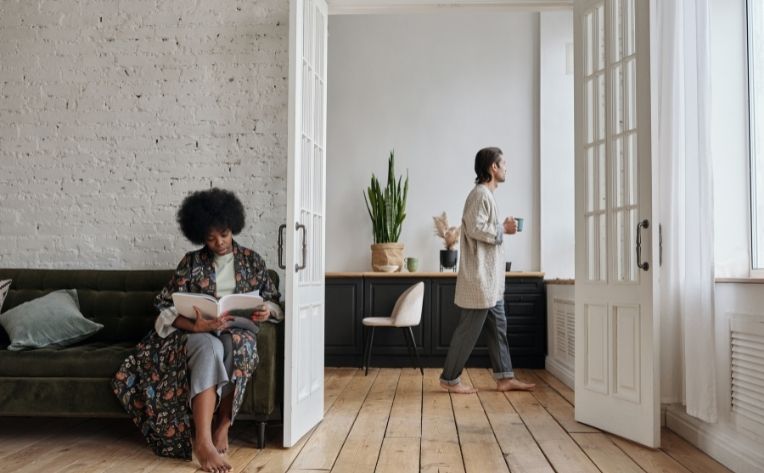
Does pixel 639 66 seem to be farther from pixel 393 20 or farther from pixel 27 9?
pixel 393 20

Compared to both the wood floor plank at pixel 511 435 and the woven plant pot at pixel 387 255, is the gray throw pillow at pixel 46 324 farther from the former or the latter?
the woven plant pot at pixel 387 255

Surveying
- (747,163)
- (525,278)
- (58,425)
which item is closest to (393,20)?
(525,278)

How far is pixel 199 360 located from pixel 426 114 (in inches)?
160

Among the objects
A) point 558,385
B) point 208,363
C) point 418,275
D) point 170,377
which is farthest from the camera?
point 418,275

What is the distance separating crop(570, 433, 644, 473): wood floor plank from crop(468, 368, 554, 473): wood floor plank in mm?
206

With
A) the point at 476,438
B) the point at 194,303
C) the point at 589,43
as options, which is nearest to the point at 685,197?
the point at 589,43

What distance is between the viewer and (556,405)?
163 inches

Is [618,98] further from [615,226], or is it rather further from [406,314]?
[406,314]

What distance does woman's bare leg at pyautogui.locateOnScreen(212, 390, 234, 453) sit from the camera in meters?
2.95

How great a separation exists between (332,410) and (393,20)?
3.89 meters

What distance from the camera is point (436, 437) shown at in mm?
3291

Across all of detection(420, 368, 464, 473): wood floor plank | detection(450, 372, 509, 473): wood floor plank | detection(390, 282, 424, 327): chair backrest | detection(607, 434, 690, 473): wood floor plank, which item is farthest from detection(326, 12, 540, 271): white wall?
detection(607, 434, 690, 473): wood floor plank

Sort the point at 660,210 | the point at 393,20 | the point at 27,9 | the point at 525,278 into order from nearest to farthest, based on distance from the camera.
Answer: the point at 660,210, the point at 27,9, the point at 525,278, the point at 393,20

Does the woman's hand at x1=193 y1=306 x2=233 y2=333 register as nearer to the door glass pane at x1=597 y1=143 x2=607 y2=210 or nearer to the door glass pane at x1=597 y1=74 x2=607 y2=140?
the door glass pane at x1=597 y1=143 x2=607 y2=210
